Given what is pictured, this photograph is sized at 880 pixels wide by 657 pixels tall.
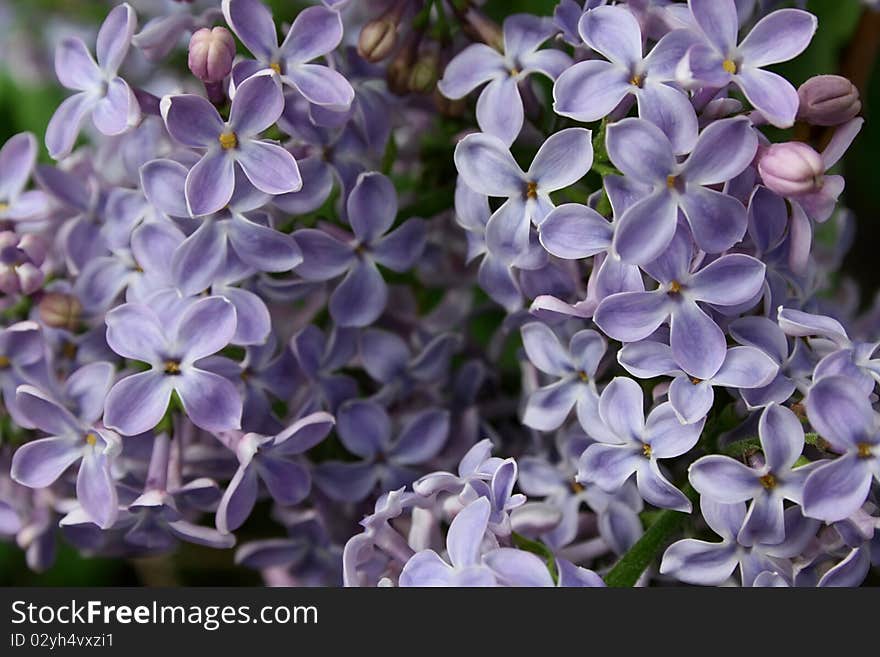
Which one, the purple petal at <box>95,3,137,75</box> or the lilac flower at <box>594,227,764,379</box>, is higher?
the purple petal at <box>95,3,137,75</box>

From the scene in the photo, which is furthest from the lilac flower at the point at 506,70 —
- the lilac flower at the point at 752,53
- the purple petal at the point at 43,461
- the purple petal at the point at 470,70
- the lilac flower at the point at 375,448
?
the purple petal at the point at 43,461

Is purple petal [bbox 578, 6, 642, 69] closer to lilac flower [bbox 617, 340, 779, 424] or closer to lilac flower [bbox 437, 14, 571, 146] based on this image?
lilac flower [bbox 437, 14, 571, 146]

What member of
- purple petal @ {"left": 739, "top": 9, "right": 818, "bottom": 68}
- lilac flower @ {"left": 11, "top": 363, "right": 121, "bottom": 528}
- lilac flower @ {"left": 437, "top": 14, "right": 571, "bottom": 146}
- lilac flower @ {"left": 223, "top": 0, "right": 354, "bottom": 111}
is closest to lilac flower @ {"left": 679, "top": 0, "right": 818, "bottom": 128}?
purple petal @ {"left": 739, "top": 9, "right": 818, "bottom": 68}

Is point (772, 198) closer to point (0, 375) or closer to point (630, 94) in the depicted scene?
point (630, 94)

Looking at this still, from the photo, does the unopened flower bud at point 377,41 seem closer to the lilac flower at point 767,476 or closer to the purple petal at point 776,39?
the purple petal at point 776,39

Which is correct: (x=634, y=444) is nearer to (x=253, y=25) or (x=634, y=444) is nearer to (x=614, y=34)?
(x=614, y=34)

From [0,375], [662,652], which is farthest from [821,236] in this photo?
[0,375]

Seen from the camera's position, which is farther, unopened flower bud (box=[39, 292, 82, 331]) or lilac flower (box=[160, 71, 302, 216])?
unopened flower bud (box=[39, 292, 82, 331])
